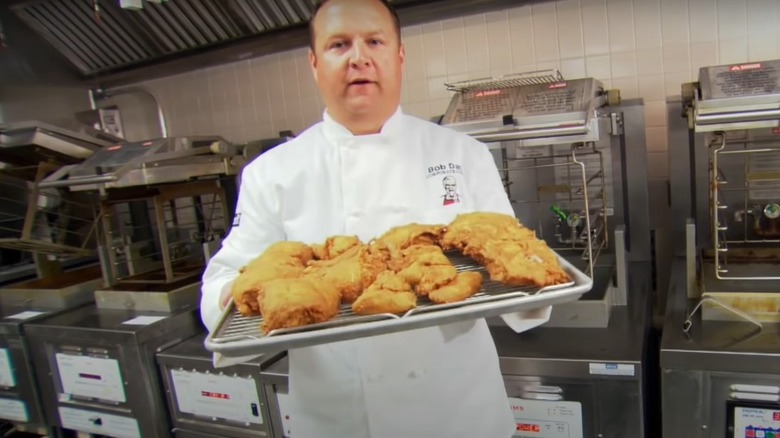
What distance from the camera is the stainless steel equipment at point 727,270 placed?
4.19 feet

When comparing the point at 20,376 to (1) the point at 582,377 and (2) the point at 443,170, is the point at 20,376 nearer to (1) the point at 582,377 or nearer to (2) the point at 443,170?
(2) the point at 443,170

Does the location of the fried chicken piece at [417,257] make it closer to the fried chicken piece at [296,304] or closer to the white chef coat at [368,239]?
the fried chicken piece at [296,304]

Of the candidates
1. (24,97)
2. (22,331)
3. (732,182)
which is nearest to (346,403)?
(732,182)

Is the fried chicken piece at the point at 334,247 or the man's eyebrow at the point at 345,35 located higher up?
the man's eyebrow at the point at 345,35

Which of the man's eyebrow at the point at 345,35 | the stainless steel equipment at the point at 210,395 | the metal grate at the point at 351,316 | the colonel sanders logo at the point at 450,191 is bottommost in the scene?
the stainless steel equipment at the point at 210,395

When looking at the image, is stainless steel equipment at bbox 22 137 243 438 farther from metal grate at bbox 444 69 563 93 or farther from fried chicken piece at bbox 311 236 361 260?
fried chicken piece at bbox 311 236 361 260

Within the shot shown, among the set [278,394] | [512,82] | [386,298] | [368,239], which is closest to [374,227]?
[368,239]

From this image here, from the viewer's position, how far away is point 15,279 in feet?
9.70

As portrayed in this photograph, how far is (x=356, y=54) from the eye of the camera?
1.16m

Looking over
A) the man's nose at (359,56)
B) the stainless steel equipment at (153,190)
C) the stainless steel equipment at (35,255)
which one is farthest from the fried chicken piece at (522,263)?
the stainless steel equipment at (35,255)

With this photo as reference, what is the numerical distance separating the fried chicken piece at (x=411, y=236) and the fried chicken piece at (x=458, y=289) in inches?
6.9

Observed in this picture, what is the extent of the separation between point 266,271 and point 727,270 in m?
1.36

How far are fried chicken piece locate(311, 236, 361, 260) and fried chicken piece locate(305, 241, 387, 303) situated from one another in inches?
0.7

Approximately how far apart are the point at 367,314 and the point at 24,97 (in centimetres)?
319
